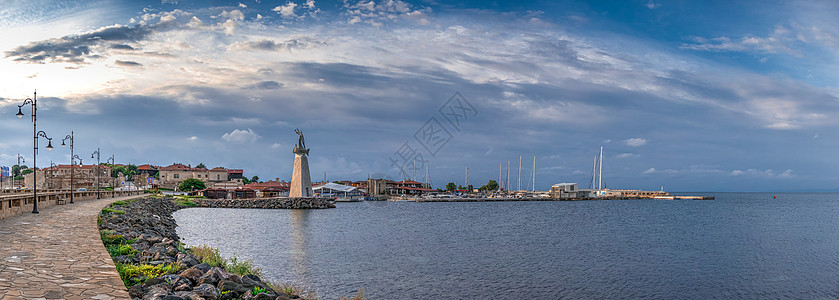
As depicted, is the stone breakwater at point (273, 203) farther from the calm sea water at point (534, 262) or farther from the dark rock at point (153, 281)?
the dark rock at point (153, 281)

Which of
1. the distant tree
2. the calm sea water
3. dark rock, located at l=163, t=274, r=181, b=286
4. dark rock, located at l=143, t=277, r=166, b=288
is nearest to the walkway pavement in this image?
dark rock, located at l=143, t=277, r=166, b=288

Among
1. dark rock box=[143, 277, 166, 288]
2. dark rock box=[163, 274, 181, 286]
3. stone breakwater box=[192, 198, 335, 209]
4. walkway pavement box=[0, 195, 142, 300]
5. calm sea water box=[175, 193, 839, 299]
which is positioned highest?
walkway pavement box=[0, 195, 142, 300]

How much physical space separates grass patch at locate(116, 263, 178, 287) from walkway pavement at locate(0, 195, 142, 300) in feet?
1.01

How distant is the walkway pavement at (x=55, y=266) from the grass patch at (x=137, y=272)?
12.2 inches

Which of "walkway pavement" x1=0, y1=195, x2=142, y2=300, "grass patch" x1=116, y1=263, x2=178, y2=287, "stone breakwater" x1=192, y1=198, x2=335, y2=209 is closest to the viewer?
"walkway pavement" x1=0, y1=195, x2=142, y2=300

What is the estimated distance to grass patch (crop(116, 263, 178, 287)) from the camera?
1571 centimetres

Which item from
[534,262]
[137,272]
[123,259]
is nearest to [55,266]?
[137,272]

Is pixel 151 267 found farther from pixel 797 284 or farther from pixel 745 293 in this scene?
pixel 797 284

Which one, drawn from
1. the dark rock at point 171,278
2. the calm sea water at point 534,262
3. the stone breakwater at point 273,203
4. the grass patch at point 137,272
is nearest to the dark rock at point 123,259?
the grass patch at point 137,272

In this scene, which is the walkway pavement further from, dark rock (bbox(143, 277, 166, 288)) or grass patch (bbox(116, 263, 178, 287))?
dark rock (bbox(143, 277, 166, 288))

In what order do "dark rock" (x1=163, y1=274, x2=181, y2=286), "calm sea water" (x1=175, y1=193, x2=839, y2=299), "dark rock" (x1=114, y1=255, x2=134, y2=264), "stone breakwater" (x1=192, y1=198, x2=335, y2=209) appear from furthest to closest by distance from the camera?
"stone breakwater" (x1=192, y1=198, x2=335, y2=209) < "calm sea water" (x1=175, y1=193, x2=839, y2=299) < "dark rock" (x1=114, y1=255, x2=134, y2=264) < "dark rock" (x1=163, y1=274, x2=181, y2=286)

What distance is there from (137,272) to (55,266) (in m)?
2.43

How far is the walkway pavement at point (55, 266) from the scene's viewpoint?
514 inches

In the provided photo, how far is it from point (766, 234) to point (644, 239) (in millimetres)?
20110
